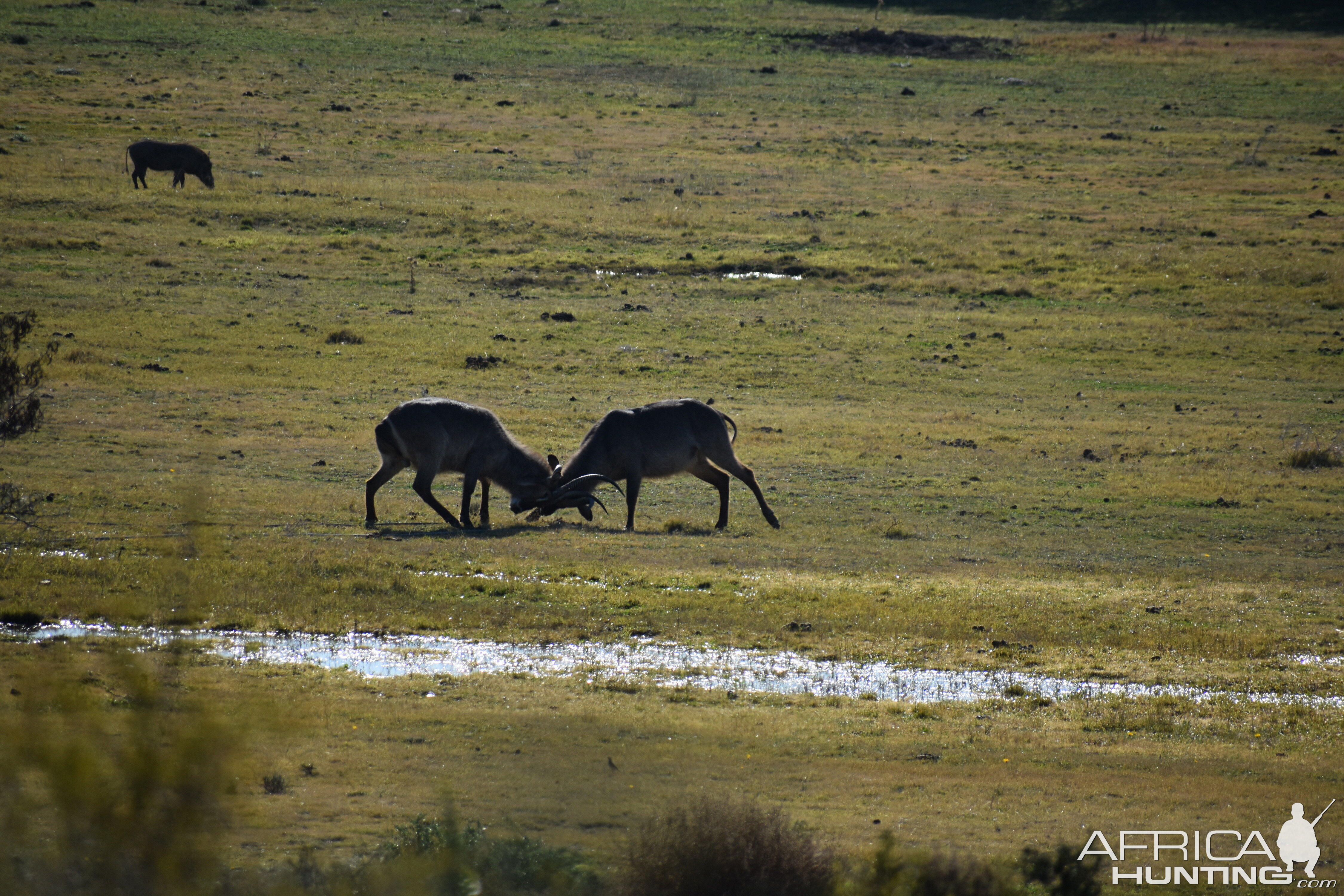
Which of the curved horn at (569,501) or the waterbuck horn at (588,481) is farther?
the curved horn at (569,501)

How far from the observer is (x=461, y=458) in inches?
675

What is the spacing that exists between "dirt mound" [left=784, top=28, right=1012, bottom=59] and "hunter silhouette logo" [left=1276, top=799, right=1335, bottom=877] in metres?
70.1

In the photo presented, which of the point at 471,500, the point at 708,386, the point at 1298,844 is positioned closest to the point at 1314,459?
the point at 708,386

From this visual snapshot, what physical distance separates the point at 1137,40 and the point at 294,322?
210 feet

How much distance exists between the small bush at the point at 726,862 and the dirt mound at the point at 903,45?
235 ft

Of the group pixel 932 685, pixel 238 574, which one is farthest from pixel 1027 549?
pixel 238 574

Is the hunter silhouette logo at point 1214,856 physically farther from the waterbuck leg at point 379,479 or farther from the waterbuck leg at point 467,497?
the waterbuck leg at point 379,479

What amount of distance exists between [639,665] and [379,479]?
608 cm

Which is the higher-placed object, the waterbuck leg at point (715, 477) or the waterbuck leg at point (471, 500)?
the waterbuck leg at point (715, 477)

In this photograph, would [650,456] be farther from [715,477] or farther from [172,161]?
[172,161]

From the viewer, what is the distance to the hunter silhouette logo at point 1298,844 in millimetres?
7508

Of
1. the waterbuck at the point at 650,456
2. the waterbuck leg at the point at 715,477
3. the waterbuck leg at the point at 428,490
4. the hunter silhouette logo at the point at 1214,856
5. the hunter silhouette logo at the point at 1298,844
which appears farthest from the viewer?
the waterbuck leg at the point at 715,477

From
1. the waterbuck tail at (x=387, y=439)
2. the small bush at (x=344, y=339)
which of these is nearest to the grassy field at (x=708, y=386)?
the small bush at (x=344, y=339)

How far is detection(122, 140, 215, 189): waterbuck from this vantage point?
38250 mm
